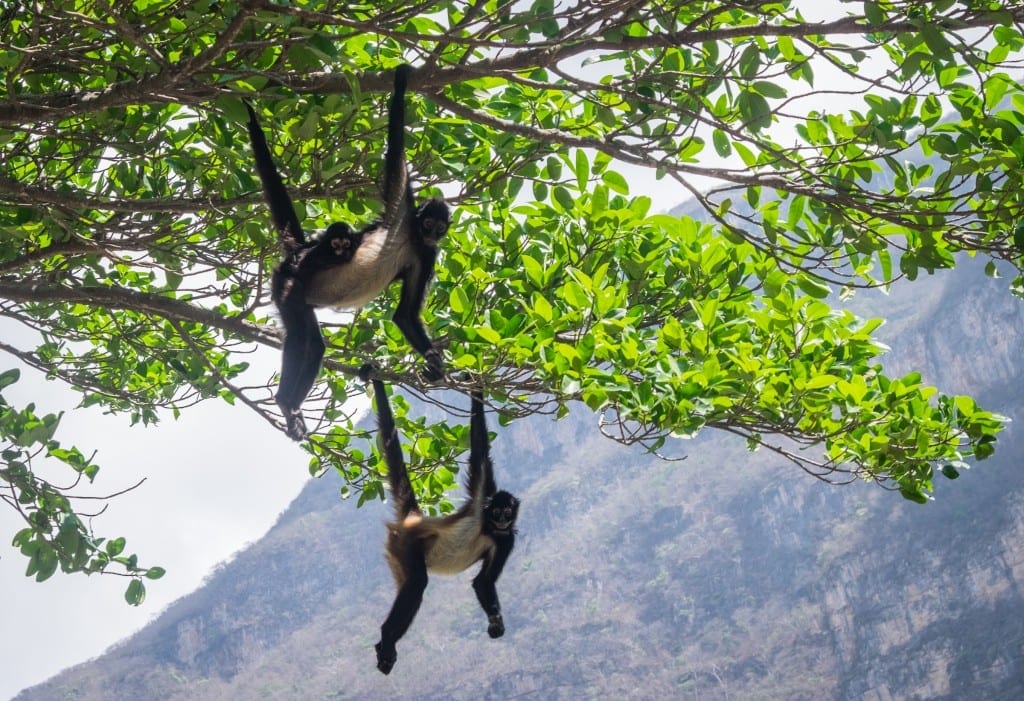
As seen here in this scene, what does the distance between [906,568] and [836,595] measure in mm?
4486

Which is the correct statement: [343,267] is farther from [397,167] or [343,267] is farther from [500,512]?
[500,512]

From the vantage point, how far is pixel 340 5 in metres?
3.43

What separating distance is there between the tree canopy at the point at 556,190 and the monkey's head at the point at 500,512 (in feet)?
2.31

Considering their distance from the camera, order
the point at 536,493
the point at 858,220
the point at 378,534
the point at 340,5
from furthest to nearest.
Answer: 1. the point at 536,493
2. the point at 378,534
3. the point at 858,220
4. the point at 340,5

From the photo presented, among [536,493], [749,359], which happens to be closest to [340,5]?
[749,359]

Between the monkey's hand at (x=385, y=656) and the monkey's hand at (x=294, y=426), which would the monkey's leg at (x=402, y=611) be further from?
the monkey's hand at (x=294, y=426)

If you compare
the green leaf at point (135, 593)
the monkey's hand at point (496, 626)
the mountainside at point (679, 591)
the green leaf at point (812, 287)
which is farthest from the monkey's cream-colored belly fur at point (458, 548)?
the mountainside at point (679, 591)

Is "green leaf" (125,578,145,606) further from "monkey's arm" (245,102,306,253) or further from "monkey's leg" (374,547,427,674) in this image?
"monkey's arm" (245,102,306,253)

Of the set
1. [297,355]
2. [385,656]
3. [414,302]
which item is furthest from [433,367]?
[385,656]

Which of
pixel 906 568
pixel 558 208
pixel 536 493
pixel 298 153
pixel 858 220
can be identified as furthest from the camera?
pixel 536 493

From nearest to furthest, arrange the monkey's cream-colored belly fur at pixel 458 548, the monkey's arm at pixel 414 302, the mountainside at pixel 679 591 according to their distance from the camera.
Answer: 1. the monkey's arm at pixel 414 302
2. the monkey's cream-colored belly fur at pixel 458 548
3. the mountainside at pixel 679 591

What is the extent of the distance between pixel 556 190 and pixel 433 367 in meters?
0.83

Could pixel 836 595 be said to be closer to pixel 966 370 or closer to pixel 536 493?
pixel 966 370

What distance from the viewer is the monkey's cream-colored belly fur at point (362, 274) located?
4.31 meters
